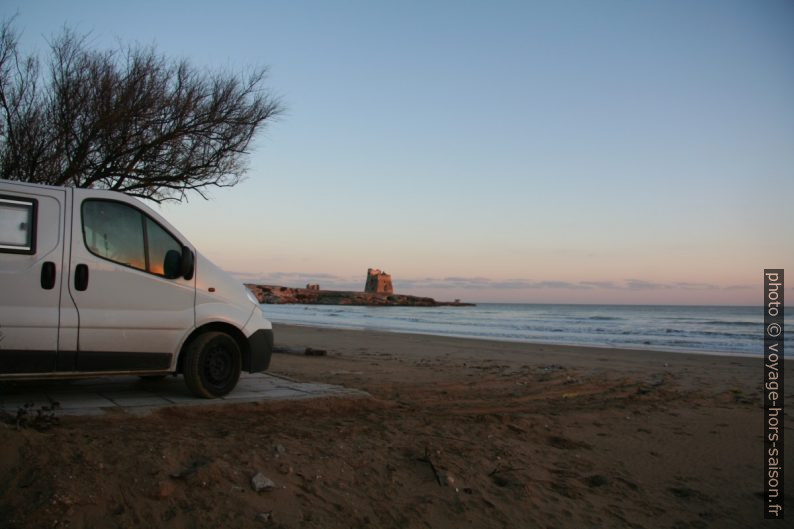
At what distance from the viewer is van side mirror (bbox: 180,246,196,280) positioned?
612 centimetres

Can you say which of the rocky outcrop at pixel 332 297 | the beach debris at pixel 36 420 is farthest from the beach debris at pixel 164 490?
the rocky outcrop at pixel 332 297

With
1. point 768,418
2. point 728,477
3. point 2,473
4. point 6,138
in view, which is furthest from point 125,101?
point 768,418

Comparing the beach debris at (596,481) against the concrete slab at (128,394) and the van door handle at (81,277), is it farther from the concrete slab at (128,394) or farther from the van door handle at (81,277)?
the van door handle at (81,277)

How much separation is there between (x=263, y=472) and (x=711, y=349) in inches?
903

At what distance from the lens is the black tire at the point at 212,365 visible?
20.5 ft

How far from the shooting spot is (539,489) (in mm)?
4859

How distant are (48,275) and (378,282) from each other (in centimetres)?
12129

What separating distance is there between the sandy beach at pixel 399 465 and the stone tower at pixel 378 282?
118 m

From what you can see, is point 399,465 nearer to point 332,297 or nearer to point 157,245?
point 157,245

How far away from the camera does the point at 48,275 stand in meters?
5.39

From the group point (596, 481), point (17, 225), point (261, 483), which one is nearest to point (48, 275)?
point (17, 225)

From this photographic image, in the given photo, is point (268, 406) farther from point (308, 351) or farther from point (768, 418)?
point (308, 351)

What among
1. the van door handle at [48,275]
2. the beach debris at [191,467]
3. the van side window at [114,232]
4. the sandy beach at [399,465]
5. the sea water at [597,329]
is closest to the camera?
the sandy beach at [399,465]

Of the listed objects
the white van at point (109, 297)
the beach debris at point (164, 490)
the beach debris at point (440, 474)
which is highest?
the white van at point (109, 297)
